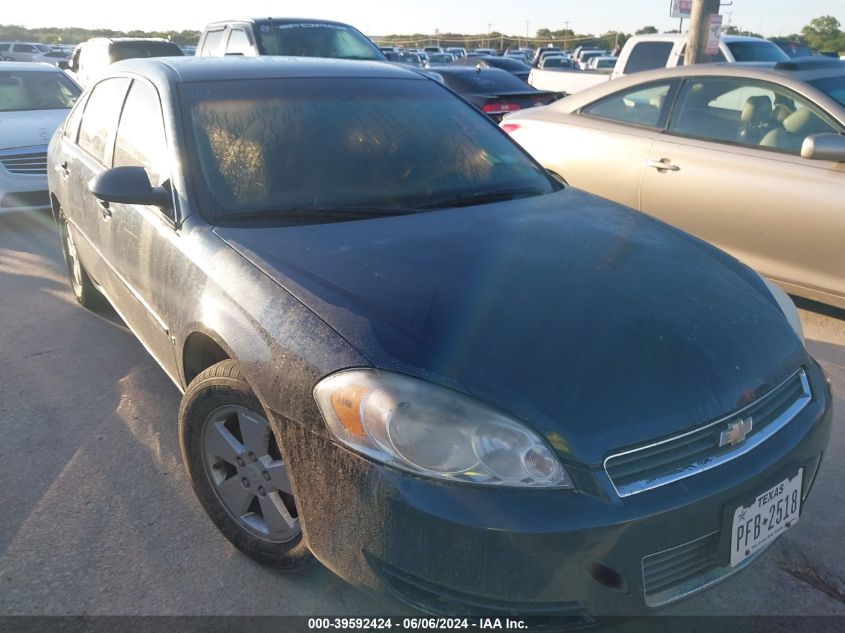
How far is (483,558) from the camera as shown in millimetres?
1713

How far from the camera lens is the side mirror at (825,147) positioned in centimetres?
393

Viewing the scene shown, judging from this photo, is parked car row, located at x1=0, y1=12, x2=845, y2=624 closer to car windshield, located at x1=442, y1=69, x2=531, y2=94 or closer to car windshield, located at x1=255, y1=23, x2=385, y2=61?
car windshield, located at x1=442, y1=69, x2=531, y2=94

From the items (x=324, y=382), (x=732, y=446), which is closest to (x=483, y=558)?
(x=324, y=382)

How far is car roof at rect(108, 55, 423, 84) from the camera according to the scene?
3.15 metres

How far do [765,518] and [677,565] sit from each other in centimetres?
32

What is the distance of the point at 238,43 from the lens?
988 centimetres

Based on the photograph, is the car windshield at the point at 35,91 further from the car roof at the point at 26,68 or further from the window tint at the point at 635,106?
the window tint at the point at 635,106

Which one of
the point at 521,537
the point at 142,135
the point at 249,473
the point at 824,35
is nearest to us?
the point at 521,537

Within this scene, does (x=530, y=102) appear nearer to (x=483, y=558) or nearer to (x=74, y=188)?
(x=74, y=188)

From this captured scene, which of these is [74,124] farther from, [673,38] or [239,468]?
[673,38]

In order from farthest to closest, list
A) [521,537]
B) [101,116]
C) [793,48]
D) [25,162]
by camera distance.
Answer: [793,48] < [25,162] < [101,116] < [521,537]

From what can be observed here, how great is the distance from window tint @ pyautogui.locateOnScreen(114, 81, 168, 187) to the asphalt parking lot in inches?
44.5

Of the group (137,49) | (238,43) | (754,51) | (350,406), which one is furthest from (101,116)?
(137,49)

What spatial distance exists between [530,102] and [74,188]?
6.64 metres
